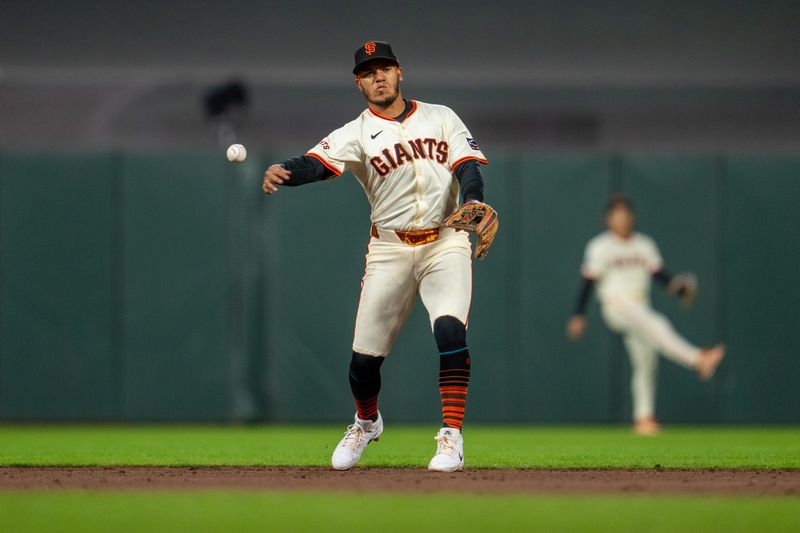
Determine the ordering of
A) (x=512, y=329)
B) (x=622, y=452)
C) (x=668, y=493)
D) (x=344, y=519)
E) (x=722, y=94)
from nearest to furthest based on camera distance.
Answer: (x=344, y=519), (x=668, y=493), (x=622, y=452), (x=512, y=329), (x=722, y=94)

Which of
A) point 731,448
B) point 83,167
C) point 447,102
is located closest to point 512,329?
point 447,102

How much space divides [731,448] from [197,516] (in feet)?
16.5

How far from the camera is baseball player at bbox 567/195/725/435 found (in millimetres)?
10773

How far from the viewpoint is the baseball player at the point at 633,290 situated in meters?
10.8

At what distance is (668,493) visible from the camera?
5.05 metres

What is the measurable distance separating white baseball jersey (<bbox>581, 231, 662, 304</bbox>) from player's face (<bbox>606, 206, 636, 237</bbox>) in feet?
0.25

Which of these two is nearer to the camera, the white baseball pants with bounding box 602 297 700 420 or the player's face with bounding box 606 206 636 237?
the white baseball pants with bounding box 602 297 700 420

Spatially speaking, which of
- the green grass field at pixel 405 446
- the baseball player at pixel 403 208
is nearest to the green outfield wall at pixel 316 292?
the green grass field at pixel 405 446

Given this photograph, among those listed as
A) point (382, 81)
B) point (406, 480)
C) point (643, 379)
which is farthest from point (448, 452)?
point (643, 379)

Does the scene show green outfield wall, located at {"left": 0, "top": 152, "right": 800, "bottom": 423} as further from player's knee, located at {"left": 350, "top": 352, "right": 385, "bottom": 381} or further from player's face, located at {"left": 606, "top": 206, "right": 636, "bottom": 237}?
player's knee, located at {"left": 350, "top": 352, "right": 385, "bottom": 381}

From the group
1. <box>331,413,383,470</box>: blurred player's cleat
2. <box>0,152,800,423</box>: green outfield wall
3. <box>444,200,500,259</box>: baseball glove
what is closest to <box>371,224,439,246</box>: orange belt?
<box>444,200,500,259</box>: baseball glove

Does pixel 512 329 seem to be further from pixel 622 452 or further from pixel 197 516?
pixel 197 516

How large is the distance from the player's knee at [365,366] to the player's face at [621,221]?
493cm

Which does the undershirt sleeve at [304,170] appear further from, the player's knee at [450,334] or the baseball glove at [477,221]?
the player's knee at [450,334]
